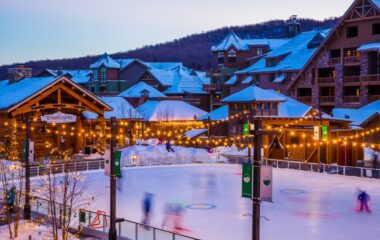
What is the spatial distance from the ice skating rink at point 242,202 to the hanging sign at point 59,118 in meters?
5.26

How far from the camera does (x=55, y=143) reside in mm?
42969

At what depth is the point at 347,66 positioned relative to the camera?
56.4 m

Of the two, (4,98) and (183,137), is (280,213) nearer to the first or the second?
(4,98)

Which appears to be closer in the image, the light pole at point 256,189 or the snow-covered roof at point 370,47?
the light pole at point 256,189

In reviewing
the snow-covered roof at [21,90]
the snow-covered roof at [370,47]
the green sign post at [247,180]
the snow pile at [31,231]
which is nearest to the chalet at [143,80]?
the snow-covered roof at [370,47]

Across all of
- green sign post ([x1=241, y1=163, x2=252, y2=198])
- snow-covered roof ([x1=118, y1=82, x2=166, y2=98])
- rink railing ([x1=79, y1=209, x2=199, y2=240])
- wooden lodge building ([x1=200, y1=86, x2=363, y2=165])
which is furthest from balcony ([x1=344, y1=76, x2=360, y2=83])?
green sign post ([x1=241, y1=163, x2=252, y2=198])

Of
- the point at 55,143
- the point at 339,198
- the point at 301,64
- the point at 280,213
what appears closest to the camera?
the point at 280,213

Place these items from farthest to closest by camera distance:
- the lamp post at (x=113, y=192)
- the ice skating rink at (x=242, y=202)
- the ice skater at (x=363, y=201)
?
the ice skater at (x=363, y=201)
the ice skating rink at (x=242, y=202)
the lamp post at (x=113, y=192)

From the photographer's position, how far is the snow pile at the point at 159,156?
4315 centimetres

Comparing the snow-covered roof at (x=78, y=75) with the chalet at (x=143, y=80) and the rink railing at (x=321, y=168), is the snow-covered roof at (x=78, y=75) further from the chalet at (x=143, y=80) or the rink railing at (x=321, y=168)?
the rink railing at (x=321, y=168)

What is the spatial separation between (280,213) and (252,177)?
1150cm

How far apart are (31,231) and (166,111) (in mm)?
42328

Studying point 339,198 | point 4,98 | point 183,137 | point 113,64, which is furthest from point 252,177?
point 113,64

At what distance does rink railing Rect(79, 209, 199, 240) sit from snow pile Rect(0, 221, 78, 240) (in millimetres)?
820
